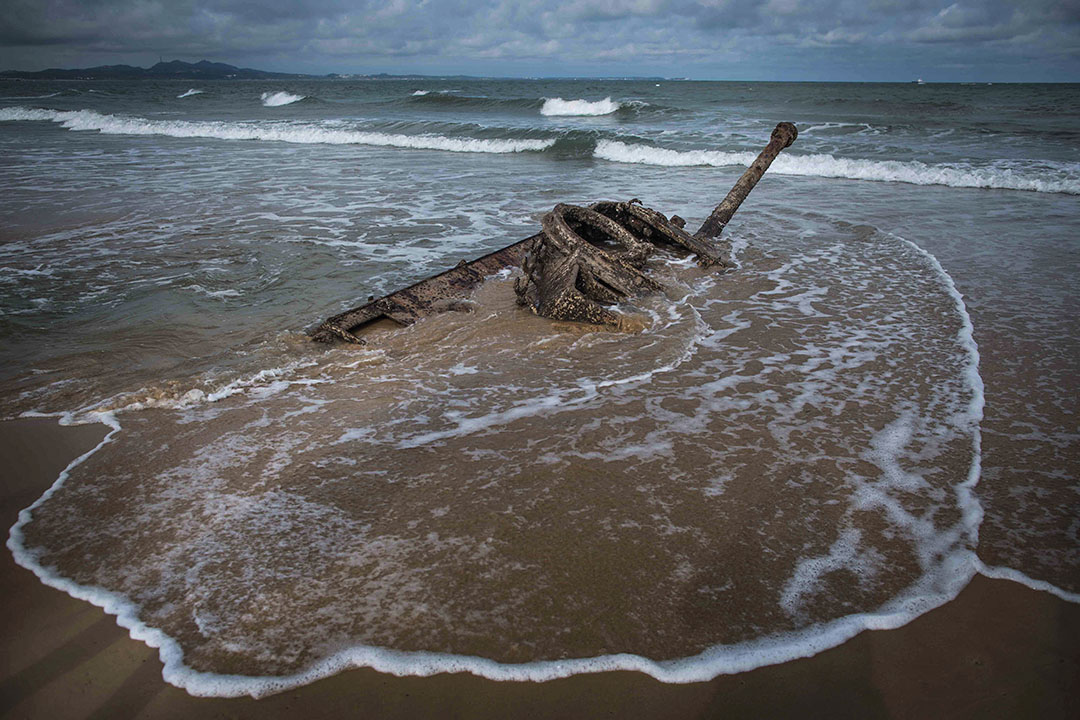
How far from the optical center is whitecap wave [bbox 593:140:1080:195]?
12.7 m

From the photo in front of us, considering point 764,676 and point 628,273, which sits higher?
point 628,273

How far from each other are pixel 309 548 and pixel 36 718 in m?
0.96

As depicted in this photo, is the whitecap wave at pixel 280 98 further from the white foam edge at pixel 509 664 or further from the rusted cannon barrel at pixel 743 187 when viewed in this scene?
the white foam edge at pixel 509 664

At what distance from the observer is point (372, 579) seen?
2.38 metres

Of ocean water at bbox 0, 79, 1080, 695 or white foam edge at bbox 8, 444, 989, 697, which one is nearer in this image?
white foam edge at bbox 8, 444, 989, 697

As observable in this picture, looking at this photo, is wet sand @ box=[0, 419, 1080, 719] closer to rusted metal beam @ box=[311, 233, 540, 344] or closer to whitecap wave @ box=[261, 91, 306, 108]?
rusted metal beam @ box=[311, 233, 540, 344]

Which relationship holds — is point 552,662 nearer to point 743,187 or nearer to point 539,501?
point 539,501

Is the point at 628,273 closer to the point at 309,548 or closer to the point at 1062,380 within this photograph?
the point at 1062,380

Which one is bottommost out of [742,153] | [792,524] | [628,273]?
[792,524]

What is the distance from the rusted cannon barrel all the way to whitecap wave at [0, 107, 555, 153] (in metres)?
13.4

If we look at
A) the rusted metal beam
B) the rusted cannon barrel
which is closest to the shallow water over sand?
the rusted metal beam

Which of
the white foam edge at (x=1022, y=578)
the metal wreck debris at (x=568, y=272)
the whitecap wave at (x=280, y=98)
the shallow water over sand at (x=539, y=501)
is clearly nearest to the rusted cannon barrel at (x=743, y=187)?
the metal wreck debris at (x=568, y=272)

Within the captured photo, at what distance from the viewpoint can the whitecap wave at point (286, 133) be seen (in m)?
21.5

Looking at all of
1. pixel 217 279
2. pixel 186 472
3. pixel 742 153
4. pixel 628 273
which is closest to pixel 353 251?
pixel 217 279
